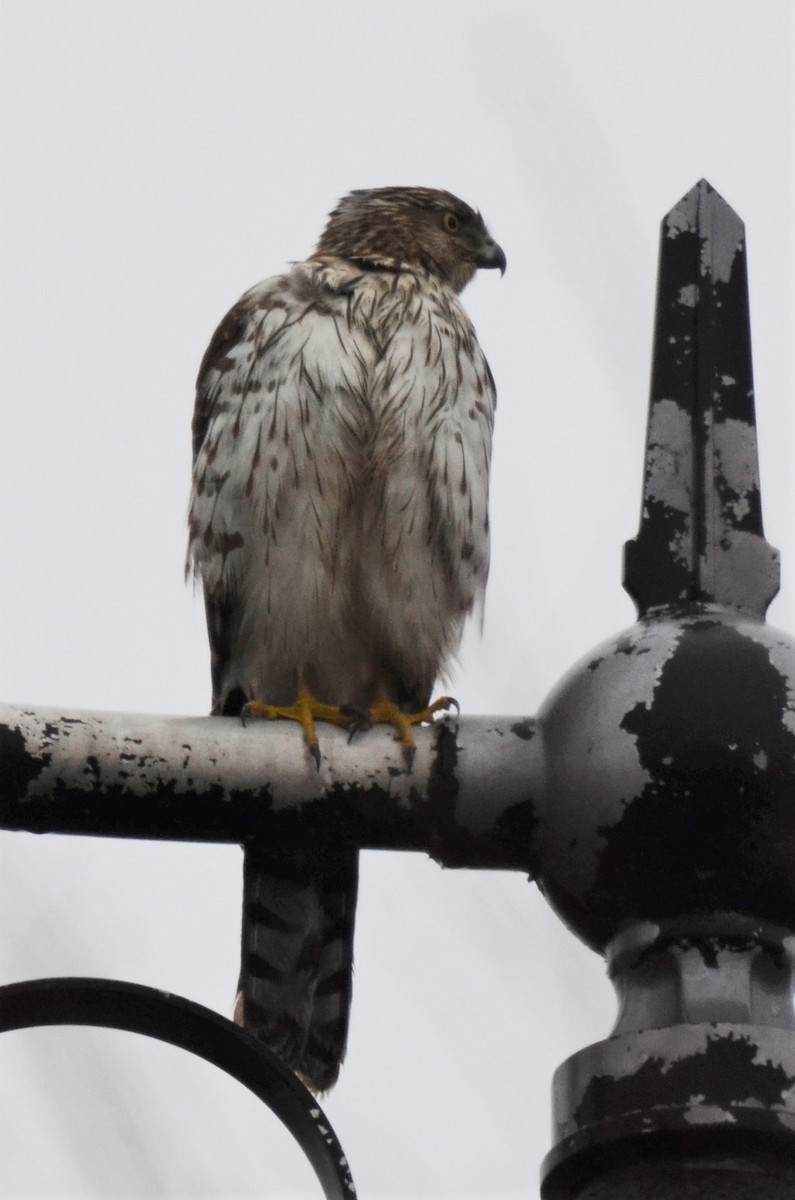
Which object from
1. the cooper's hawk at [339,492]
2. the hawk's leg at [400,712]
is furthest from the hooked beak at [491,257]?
the hawk's leg at [400,712]

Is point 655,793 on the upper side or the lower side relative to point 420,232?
lower

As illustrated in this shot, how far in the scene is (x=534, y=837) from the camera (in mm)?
1563

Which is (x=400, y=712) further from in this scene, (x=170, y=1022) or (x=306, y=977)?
(x=170, y=1022)

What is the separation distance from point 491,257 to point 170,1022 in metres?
4.74

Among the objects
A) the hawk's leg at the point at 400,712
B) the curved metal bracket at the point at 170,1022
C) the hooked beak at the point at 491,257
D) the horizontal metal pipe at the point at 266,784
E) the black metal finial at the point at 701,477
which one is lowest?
the curved metal bracket at the point at 170,1022

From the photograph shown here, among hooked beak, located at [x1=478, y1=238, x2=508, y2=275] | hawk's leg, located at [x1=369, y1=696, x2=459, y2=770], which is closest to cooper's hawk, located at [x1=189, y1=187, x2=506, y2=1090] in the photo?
hawk's leg, located at [x1=369, y1=696, x2=459, y2=770]

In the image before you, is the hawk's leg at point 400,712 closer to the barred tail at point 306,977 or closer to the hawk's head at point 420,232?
the barred tail at point 306,977

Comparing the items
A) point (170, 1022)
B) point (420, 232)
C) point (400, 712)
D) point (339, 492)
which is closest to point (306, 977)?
point (400, 712)

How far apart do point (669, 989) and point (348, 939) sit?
8.32 feet

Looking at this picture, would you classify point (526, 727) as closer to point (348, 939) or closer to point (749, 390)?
point (749, 390)

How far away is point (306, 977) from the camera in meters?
3.83

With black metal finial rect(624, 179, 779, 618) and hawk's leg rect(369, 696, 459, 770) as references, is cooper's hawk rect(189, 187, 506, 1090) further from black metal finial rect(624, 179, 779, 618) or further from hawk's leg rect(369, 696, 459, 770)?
black metal finial rect(624, 179, 779, 618)

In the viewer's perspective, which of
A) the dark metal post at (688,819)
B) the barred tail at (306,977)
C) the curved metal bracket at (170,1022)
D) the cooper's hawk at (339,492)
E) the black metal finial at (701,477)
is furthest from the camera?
the cooper's hawk at (339,492)

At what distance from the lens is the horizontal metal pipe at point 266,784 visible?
1.56m
